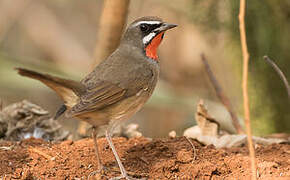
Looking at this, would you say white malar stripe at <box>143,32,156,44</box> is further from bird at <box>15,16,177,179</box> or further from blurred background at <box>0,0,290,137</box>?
blurred background at <box>0,0,290,137</box>

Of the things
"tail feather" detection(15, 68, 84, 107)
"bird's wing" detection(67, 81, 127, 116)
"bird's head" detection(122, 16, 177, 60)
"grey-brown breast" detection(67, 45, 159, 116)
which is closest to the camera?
"tail feather" detection(15, 68, 84, 107)

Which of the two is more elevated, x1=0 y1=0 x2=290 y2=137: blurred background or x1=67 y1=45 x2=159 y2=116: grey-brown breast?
x1=0 y1=0 x2=290 y2=137: blurred background

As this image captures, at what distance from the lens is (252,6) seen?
6.67 meters

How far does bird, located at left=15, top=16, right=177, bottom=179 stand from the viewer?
4180 mm

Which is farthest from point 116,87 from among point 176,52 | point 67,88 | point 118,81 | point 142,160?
point 176,52

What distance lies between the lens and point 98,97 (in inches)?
168

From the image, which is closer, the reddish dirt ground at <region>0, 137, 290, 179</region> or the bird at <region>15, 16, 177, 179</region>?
the reddish dirt ground at <region>0, 137, 290, 179</region>

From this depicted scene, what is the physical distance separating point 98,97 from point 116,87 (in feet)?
0.73

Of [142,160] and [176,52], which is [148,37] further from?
[176,52]

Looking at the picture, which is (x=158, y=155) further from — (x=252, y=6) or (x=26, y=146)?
(x=252, y=6)

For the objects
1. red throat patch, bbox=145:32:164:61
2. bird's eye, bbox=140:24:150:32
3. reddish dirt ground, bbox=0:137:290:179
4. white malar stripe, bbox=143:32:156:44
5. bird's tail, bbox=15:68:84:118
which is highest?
bird's eye, bbox=140:24:150:32

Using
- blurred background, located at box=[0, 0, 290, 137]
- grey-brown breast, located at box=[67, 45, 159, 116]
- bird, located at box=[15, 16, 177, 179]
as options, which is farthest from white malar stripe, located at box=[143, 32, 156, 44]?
blurred background, located at box=[0, 0, 290, 137]

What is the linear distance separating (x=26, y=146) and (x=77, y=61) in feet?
20.1

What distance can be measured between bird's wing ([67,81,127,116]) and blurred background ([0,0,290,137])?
4.48ft
